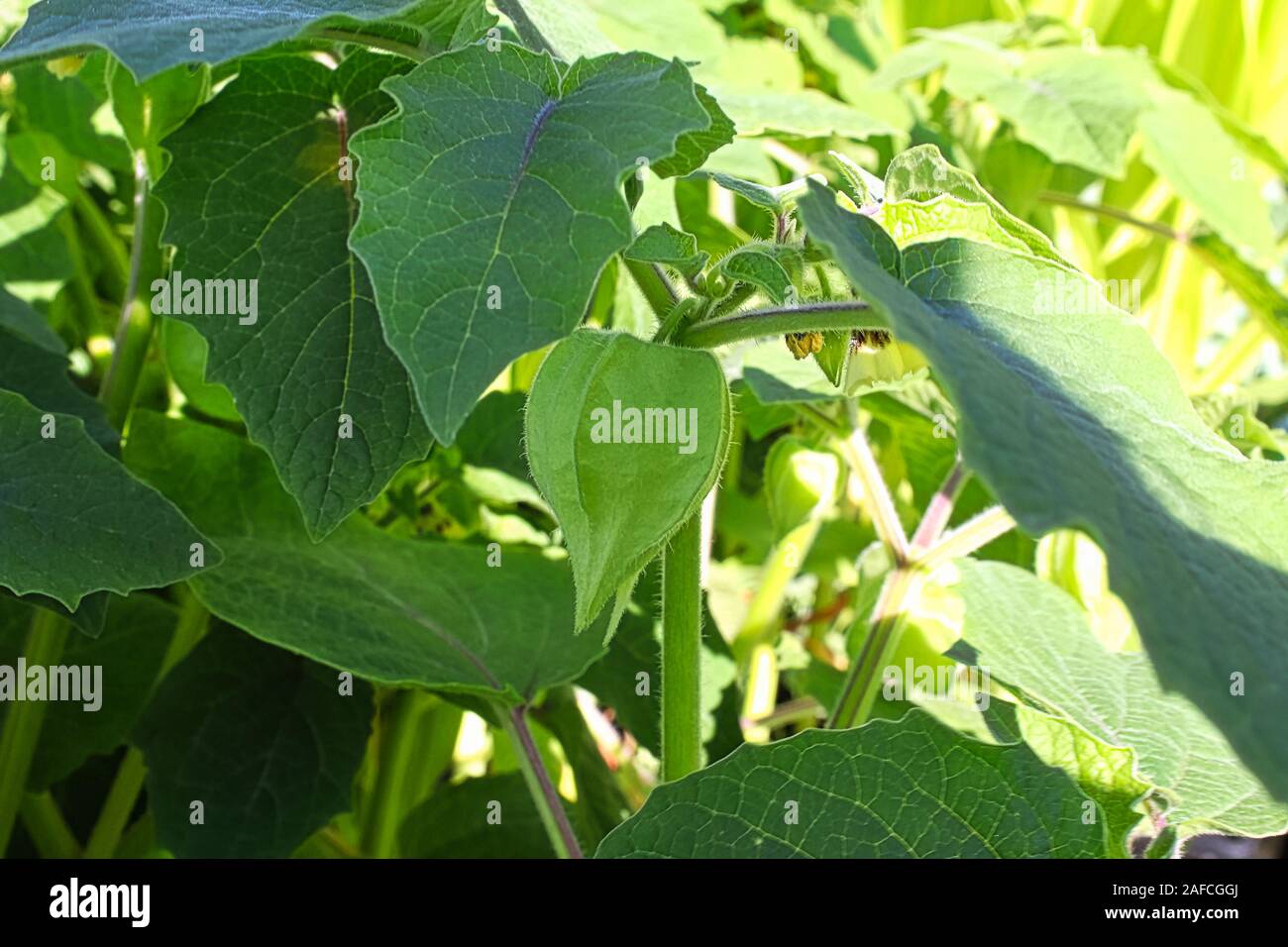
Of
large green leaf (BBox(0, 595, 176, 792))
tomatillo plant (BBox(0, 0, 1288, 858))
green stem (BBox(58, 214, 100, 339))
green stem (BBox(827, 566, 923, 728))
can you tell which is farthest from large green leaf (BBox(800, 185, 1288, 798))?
green stem (BBox(58, 214, 100, 339))

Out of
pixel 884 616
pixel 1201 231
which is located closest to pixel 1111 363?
pixel 884 616

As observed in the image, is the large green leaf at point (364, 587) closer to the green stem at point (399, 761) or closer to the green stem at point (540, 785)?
the green stem at point (540, 785)

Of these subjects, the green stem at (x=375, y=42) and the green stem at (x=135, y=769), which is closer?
the green stem at (x=375, y=42)

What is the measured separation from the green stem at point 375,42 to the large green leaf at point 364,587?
22cm

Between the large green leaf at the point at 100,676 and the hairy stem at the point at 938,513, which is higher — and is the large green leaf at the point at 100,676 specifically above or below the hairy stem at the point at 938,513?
below

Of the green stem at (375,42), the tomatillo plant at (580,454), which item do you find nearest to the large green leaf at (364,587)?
the tomatillo plant at (580,454)

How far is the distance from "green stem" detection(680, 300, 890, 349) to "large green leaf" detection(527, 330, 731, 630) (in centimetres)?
2

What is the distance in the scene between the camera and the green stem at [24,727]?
0.55m

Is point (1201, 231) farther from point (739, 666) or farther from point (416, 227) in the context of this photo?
point (416, 227)

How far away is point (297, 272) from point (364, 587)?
0.52 ft

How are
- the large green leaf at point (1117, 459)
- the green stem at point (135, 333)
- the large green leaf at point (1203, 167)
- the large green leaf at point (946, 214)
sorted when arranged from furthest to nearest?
1. the large green leaf at point (1203, 167)
2. the green stem at point (135, 333)
3. the large green leaf at point (946, 214)
4. the large green leaf at point (1117, 459)

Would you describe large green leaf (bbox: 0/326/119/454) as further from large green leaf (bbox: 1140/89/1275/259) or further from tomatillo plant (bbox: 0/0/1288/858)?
large green leaf (bbox: 1140/89/1275/259)

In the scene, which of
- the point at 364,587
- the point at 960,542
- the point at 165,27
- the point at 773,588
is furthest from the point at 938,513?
the point at 165,27

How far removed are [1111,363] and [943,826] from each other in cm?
15
